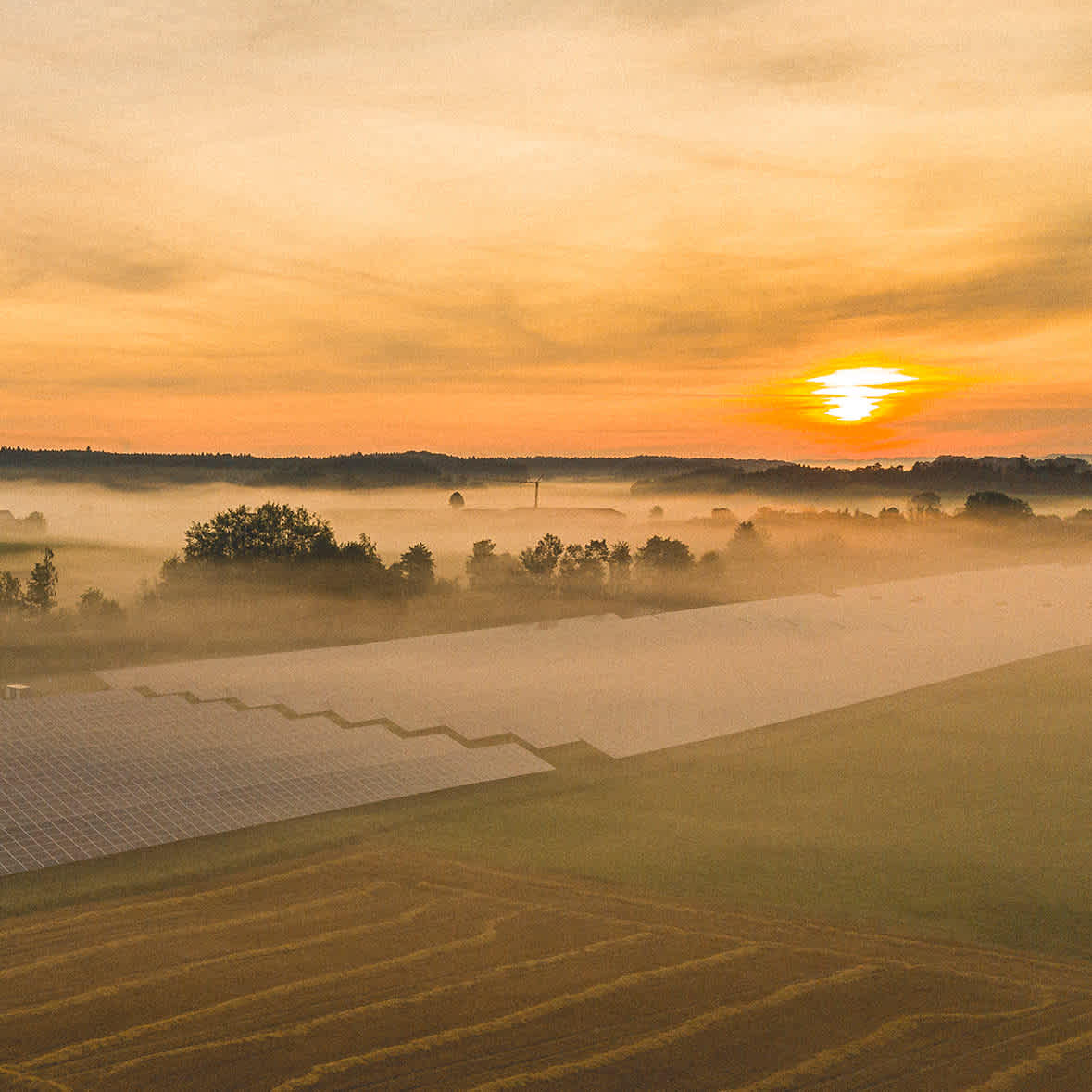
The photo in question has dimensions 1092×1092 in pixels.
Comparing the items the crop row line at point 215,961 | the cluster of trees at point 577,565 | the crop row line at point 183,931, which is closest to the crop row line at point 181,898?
the crop row line at point 183,931

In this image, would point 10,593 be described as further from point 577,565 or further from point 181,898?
point 181,898

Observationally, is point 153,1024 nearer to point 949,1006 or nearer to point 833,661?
point 949,1006

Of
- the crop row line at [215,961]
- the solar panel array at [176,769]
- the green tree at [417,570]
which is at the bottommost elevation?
the crop row line at [215,961]

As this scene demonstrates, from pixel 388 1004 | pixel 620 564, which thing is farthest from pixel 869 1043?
pixel 620 564

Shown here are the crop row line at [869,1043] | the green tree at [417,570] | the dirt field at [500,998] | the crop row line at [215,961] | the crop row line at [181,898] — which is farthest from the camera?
the green tree at [417,570]

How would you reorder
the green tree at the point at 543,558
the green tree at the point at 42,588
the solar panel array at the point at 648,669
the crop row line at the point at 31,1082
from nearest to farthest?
the crop row line at the point at 31,1082, the solar panel array at the point at 648,669, the green tree at the point at 42,588, the green tree at the point at 543,558

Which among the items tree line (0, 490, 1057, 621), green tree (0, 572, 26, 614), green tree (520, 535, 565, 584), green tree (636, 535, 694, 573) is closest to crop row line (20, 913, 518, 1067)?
tree line (0, 490, 1057, 621)

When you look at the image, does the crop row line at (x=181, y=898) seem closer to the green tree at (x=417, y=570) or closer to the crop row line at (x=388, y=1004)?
the crop row line at (x=388, y=1004)

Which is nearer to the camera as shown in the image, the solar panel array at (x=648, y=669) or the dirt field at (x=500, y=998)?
the dirt field at (x=500, y=998)
